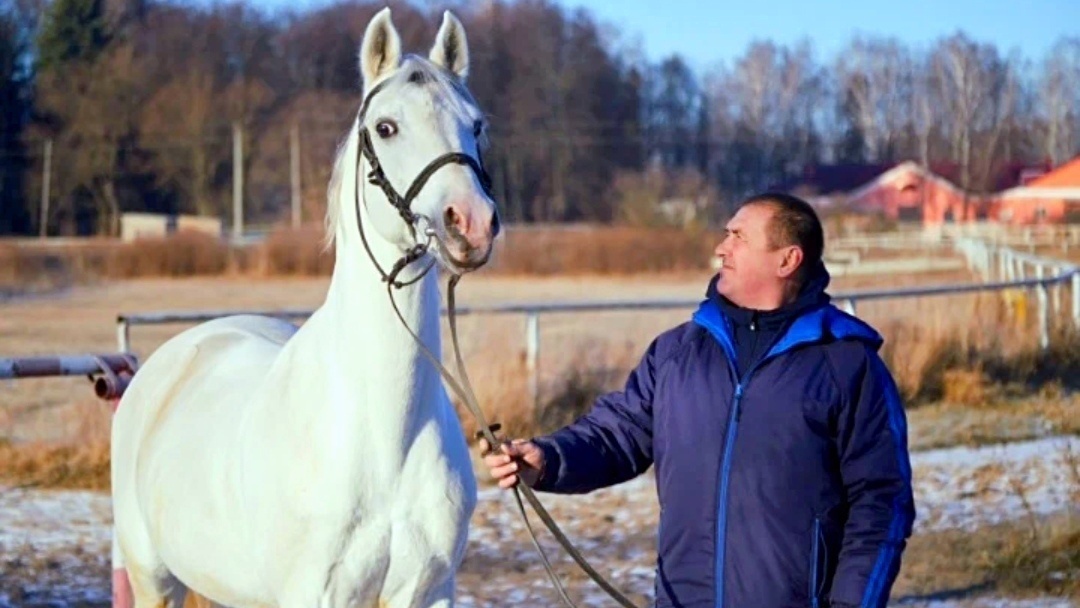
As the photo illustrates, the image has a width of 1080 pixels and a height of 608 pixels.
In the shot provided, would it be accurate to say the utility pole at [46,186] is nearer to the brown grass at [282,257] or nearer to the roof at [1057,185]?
the brown grass at [282,257]

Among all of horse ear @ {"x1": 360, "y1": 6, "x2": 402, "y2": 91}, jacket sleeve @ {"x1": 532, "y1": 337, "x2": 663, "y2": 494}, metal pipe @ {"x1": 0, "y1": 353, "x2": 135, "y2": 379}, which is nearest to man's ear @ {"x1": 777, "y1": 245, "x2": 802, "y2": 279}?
jacket sleeve @ {"x1": 532, "y1": 337, "x2": 663, "y2": 494}

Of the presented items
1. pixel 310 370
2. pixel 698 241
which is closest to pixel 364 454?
pixel 310 370

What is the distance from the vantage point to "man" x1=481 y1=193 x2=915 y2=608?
2791 mm

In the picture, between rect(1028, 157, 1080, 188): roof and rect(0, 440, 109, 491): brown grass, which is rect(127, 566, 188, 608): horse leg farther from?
rect(1028, 157, 1080, 188): roof

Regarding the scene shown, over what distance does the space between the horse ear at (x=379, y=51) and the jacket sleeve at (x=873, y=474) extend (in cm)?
135

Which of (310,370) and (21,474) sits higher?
(310,370)

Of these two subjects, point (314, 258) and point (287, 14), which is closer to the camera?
point (314, 258)

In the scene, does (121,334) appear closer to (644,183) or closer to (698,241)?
(698,241)

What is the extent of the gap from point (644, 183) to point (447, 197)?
171 ft

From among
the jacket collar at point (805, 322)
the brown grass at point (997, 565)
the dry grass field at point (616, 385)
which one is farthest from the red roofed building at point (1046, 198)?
the jacket collar at point (805, 322)

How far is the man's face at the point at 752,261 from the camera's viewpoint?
292 centimetres

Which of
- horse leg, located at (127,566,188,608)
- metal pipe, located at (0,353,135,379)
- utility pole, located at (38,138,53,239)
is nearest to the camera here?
horse leg, located at (127,566,188,608)

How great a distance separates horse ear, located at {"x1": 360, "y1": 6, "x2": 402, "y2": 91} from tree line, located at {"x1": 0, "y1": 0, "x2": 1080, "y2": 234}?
48977mm

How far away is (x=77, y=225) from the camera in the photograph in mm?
59000
